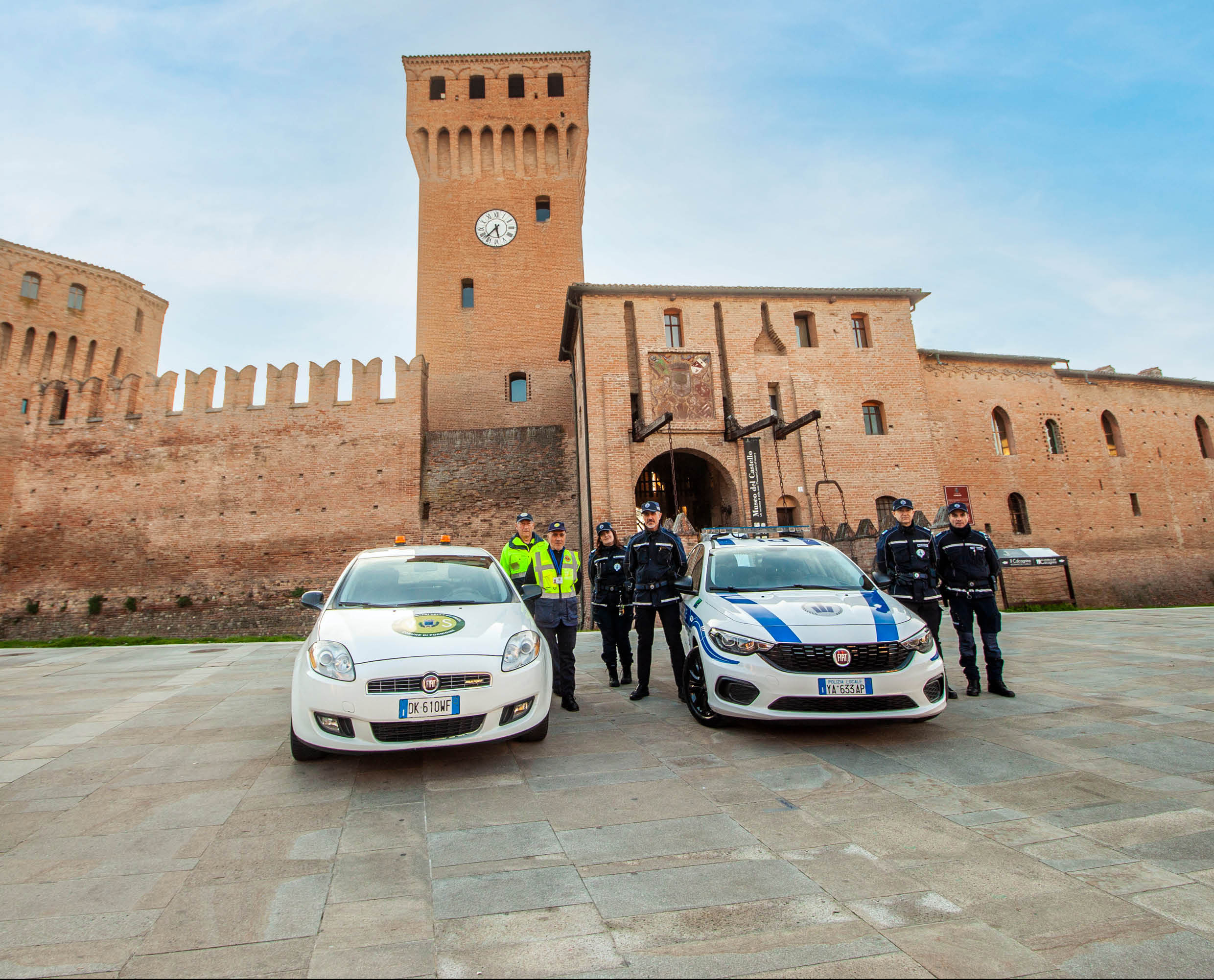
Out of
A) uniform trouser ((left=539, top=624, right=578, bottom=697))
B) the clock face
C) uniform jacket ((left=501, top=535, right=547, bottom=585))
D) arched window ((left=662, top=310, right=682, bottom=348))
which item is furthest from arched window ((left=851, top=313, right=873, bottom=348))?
uniform trouser ((left=539, top=624, right=578, bottom=697))

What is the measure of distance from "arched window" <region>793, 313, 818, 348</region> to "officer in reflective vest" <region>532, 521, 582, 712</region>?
18.6m

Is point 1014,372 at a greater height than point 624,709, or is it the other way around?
point 1014,372

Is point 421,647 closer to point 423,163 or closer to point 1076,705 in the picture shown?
point 1076,705

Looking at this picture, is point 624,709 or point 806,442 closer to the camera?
point 624,709

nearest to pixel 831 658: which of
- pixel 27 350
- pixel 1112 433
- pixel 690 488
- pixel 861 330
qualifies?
pixel 690 488

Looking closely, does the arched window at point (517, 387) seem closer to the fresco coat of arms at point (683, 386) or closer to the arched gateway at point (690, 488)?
the arched gateway at point (690, 488)

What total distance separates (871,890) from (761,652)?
2.21m

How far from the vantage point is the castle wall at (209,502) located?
22.8 meters

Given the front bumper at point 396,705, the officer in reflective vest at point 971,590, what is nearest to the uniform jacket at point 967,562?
the officer in reflective vest at point 971,590

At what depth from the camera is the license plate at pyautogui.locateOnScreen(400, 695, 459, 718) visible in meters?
3.90

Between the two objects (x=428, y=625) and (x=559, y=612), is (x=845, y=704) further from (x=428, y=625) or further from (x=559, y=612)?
(x=428, y=625)

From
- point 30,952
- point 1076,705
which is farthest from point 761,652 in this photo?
point 30,952

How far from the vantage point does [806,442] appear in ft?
69.6

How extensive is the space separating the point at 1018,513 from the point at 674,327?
50.7 feet
